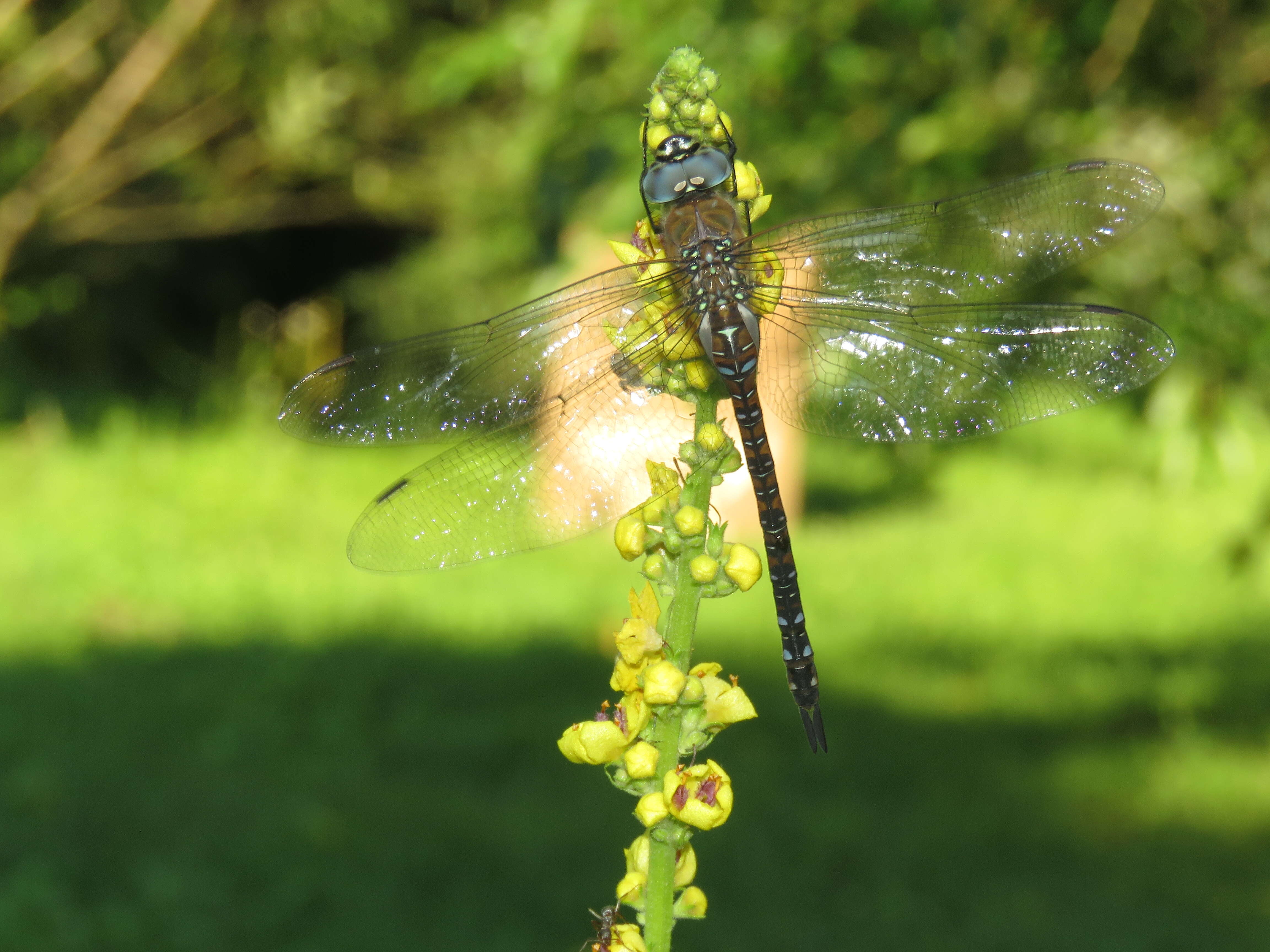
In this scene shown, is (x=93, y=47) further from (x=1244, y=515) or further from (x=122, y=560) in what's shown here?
(x=1244, y=515)

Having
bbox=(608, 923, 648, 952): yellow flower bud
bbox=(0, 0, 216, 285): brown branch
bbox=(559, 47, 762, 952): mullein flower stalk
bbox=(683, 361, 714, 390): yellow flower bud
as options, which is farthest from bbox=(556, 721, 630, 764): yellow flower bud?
bbox=(0, 0, 216, 285): brown branch

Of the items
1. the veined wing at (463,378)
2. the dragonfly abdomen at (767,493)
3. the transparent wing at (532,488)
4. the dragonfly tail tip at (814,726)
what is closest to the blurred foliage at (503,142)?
the veined wing at (463,378)

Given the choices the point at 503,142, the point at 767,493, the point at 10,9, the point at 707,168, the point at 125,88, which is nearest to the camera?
the point at 707,168

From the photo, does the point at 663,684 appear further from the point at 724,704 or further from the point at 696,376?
the point at 696,376

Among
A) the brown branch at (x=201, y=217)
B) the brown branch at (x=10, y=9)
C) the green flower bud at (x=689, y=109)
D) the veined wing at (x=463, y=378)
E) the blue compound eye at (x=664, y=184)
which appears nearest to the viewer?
the green flower bud at (x=689, y=109)

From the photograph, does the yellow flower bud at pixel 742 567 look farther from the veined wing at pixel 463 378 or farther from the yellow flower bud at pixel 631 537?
the veined wing at pixel 463 378

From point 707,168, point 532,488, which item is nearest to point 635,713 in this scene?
point 707,168
